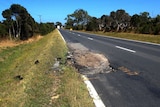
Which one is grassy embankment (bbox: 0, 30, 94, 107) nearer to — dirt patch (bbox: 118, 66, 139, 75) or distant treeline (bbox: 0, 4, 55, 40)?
dirt patch (bbox: 118, 66, 139, 75)

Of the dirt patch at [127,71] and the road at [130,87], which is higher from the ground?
the road at [130,87]

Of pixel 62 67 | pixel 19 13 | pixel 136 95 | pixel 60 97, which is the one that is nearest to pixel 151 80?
pixel 136 95

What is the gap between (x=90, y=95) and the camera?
6.19 m

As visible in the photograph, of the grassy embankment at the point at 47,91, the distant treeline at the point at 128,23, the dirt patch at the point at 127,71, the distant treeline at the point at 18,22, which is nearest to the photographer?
the grassy embankment at the point at 47,91

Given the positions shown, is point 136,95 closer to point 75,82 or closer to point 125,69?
point 75,82

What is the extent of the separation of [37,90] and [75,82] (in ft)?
3.96

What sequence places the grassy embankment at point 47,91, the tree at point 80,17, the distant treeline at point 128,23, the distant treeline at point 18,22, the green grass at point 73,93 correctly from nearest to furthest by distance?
1. the green grass at point 73,93
2. the grassy embankment at point 47,91
3. the distant treeline at point 128,23
4. the distant treeline at point 18,22
5. the tree at point 80,17

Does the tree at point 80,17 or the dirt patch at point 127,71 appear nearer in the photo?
the dirt patch at point 127,71

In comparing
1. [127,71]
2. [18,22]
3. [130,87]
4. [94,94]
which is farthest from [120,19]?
[94,94]

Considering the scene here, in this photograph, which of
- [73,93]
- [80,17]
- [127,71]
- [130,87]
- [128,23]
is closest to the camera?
[73,93]

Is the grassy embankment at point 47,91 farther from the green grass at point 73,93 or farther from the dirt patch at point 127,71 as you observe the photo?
the dirt patch at point 127,71

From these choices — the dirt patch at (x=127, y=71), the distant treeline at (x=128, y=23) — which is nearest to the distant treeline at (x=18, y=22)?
the distant treeline at (x=128, y=23)

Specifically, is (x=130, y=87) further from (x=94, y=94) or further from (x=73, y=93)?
(x=73, y=93)

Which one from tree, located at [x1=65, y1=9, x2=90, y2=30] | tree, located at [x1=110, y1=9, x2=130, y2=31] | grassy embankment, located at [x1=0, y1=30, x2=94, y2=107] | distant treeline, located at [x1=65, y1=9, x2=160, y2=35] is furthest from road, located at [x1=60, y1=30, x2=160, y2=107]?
tree, located at [x1=65, y1=9, x2=90, y2=30]
